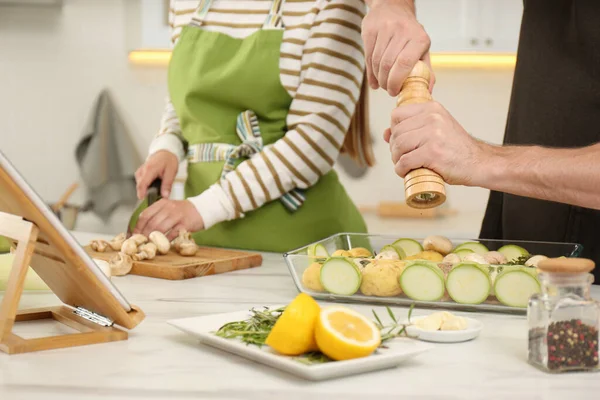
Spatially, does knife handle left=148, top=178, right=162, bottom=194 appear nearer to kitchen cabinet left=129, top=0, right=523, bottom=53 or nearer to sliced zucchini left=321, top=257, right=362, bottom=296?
sliced zucchini left=321, top=257, right=362, bottom=296

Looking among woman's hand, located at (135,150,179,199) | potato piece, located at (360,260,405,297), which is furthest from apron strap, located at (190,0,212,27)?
potato piece, located at (360,260,405,297)

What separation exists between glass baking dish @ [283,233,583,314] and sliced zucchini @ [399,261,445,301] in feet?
0.04

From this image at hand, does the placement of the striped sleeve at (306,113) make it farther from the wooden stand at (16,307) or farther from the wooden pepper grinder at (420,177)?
the wooden stand at (16,307)

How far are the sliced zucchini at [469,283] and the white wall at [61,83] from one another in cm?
267

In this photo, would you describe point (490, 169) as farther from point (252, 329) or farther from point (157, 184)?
point (157, 184)

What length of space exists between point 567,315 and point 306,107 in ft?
3.80

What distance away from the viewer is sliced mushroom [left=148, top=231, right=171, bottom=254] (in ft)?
5.34

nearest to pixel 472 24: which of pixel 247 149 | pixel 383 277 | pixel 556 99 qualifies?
pixel 247 149

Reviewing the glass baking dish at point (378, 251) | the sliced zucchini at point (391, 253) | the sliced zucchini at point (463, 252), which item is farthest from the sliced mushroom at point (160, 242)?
the sliced zucchini at point (463, 252)

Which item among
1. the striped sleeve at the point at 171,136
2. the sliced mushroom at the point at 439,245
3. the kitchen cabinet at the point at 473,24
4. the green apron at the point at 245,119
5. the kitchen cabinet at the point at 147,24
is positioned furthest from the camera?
the kitchen cabinet at the point at 147,24

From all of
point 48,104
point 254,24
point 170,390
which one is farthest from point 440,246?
point 48,104

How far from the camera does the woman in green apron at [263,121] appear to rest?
73.5 inches

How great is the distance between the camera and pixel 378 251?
4.42 ft

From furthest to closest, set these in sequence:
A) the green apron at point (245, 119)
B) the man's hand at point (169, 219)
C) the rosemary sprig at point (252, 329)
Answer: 1. the green apron at point (245, 119)
2. the man's hand at point (169, 219)
3. the rosemary sprig at point (252, 329)
